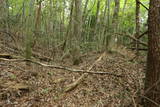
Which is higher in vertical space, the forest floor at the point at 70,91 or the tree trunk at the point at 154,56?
the tree trunk at the point at 154,56

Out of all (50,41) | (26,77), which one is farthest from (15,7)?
(26,77)

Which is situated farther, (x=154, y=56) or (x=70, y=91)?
(x=70, y=91)

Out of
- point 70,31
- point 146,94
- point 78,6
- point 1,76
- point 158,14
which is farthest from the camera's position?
point 70,31

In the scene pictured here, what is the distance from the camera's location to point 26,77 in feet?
21.9

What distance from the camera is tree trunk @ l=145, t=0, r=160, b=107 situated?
4078 millimetres

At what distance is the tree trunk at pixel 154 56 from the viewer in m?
4.08

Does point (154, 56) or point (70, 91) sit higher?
point (154, 56)

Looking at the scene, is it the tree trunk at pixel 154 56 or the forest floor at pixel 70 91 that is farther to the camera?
the forest floor at pixel 70 91

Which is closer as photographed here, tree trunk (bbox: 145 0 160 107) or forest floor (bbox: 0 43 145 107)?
tree trunk (bbox: 145 0 160 107)

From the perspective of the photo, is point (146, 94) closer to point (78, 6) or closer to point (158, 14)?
point (158, 14)

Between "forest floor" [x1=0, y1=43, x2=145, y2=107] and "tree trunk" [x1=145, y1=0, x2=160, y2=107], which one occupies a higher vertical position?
"tree trunk" [x1=145, y1=0, x2=160, y2=107]

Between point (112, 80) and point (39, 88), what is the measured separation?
2.97 m

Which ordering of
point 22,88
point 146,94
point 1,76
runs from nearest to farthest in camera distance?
point 146,94, point 22,88, point 1,76

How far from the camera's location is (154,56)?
4.11 metres
